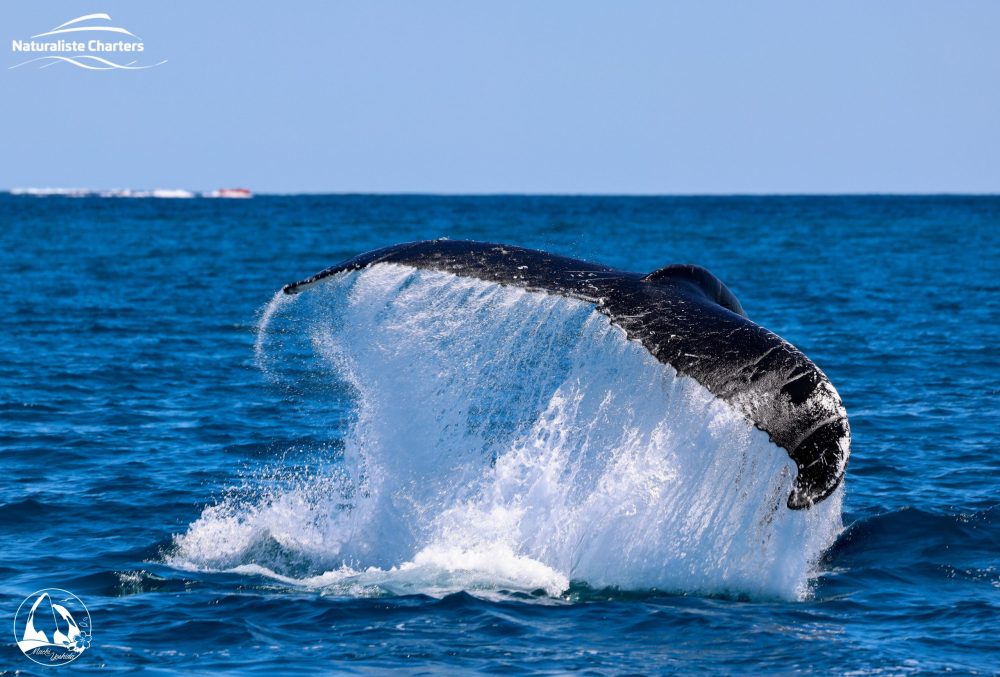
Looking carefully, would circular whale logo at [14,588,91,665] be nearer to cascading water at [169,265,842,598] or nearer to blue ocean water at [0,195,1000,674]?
blue ocean water at [0,195,1000,674]

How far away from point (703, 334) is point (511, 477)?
3.03 m

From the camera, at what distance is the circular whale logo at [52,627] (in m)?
8.02

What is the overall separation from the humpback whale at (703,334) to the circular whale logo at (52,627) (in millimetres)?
2541

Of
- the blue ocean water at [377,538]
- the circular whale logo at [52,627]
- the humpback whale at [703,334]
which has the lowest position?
the circular whale logo at [52,627]

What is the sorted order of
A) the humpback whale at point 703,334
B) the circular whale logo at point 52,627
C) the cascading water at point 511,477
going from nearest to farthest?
the humpback whale at point 703,334
the circular whale logo at point 52,627
the cascading water at point 511,477

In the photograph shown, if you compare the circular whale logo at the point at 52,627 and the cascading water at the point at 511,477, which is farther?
the cascading water at the point at 511,477

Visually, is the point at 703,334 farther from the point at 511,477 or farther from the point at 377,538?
the point at 377,538

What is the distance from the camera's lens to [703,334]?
7.69 meters

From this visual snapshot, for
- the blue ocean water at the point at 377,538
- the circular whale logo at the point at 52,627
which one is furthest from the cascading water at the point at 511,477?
the circular whale logo at the point at 52,627

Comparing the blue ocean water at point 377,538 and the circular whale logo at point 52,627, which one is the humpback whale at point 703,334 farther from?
the circular whale logo at point 52,627

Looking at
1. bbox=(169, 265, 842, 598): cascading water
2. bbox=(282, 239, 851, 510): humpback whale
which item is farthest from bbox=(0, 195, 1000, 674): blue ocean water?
bbox=(282, 239, 851, 510): humpback whale

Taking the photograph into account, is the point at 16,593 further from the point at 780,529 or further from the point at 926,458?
the point at 926,458

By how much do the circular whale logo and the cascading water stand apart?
3.76 feet

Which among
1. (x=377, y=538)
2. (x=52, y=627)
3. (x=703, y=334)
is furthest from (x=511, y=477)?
(x=52, y=627)
